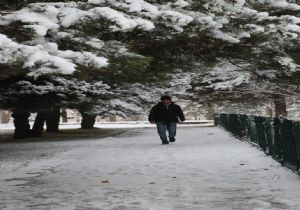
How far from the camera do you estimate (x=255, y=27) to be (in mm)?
7820

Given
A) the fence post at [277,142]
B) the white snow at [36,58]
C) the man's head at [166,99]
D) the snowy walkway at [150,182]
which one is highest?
the man's head at [166,99]

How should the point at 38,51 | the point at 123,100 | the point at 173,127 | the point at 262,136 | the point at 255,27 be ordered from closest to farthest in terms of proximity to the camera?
the point at 38,51 → the point at 255,27 → the point at 262,136 → the point at 173,127 → the point at 123,100

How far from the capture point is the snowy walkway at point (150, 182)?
6.45 m

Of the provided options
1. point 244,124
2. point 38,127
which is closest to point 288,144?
point 244,124

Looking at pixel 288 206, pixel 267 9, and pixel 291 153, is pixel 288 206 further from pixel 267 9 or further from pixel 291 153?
pixel 267 9

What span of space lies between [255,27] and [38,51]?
389 centimetres

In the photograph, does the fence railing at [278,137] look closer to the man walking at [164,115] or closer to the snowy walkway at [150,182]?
the snowy walkway at [150,182]

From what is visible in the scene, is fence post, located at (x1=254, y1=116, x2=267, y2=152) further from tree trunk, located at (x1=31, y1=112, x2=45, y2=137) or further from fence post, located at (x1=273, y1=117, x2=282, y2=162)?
tree trunk, located at (x1=31, y1=112, x2=45, y2=137)

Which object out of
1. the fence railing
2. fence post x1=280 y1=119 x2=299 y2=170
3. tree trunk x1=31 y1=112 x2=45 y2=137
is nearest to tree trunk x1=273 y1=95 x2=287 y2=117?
tree trunk x1=31 y1=112 x2=45 y2=137

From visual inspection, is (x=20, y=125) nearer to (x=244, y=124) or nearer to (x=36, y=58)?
(x=244, y=124)

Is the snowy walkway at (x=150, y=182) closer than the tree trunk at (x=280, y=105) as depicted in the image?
Yes

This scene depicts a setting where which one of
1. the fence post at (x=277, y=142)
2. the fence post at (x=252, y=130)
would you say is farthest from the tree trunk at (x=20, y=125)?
the fence post at (x=277, y=142)

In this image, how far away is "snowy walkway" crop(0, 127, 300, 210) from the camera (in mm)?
6452

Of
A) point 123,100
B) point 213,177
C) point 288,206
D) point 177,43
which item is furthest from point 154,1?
point 123,100
